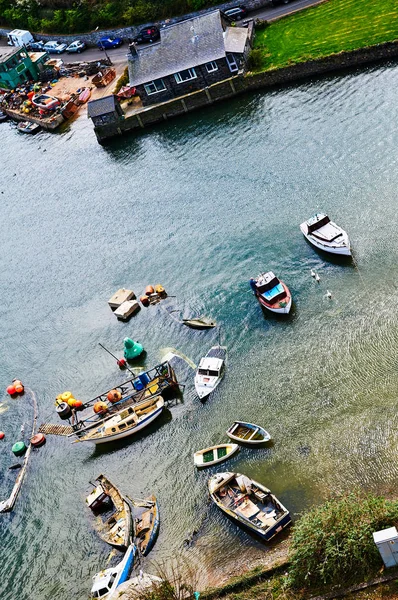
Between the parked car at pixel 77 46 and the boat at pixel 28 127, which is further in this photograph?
the parked car at pixel 77 46

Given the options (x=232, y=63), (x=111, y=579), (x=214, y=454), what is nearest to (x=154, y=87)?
(x=232, y=63)

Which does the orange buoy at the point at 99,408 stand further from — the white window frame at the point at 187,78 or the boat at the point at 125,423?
the white window frame at the point at 187,78

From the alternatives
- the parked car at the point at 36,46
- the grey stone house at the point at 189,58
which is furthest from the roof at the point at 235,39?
the parked car at the point at 36,46

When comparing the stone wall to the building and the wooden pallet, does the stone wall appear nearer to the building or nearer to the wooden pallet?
the building

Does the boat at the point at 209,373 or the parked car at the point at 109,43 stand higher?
the parked car at the point at 109,43

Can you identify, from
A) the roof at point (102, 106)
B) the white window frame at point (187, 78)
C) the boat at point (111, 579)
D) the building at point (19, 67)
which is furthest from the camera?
the building at point (19, 67)
